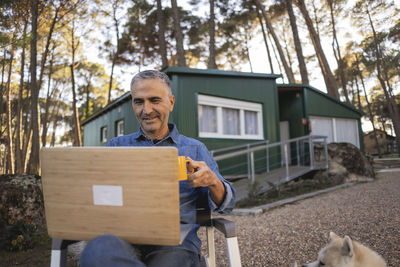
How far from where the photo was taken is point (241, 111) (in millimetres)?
8805

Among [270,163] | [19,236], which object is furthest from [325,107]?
[19,236]

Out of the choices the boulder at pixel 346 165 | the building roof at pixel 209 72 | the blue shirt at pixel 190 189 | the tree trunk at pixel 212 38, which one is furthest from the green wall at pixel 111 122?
the blue shirt at pixel 190 189

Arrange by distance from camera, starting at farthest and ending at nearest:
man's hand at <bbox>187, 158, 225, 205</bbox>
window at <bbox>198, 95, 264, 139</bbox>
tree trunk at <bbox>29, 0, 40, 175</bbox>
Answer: window at <bbox>198, 95, 264, 139</bbox> < tree trunk at <bbox>29, 0, 40, 175</bbox> < man's hand at <bbox>187, 158, 225, 205</bbox>

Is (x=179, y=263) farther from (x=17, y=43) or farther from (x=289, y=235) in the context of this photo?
(x=17, y=43)

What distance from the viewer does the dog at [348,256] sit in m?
1.43

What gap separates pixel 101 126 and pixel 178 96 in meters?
7.96

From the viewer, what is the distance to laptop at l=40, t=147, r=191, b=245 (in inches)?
36.9

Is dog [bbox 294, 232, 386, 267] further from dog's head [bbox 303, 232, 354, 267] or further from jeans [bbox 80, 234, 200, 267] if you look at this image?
jeans [bbox 80, 234, 200, 267]

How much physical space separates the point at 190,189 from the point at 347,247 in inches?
35.1

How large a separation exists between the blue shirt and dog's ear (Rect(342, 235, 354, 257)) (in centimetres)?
60

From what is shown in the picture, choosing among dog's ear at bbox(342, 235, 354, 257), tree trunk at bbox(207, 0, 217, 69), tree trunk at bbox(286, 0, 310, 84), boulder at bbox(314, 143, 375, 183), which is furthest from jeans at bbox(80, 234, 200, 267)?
tree trunk at bbox(286, 0, 310, 84)

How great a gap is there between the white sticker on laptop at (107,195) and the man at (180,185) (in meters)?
0.14

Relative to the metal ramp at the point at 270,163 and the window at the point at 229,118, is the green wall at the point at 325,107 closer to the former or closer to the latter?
the metal ramp at the point at 270,163

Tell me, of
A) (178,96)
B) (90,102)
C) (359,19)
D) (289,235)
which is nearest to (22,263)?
(289,235)
